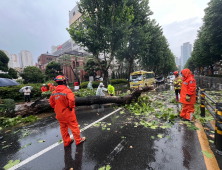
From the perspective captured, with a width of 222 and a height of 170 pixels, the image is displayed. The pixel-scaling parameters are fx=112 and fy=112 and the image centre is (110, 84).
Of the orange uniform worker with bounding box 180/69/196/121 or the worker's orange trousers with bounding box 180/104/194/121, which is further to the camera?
the worker's orange trousers with bounding box 180/104/194/121

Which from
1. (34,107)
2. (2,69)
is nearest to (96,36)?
(34,107)

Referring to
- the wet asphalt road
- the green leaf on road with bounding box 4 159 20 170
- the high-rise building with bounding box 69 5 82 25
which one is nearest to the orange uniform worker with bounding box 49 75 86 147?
the wet asphalt road

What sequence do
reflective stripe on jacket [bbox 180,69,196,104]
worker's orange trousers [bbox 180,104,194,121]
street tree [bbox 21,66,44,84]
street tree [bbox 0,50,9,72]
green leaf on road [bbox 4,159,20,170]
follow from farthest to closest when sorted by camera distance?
1. street tree [bbox 21,66,44,84]
2. street tree [bbox 0,50,9,72]
3. worker's orange trousers [bbox 180,104,194,121]
4. reflective stripe on jacket [bbox 180,69,196,104]
5. green leaf on road [bbox 4,159,20,170]

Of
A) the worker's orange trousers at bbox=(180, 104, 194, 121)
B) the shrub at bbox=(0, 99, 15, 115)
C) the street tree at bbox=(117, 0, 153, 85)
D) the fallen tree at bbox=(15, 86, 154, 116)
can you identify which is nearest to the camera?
the worker's orange trousers at bbox=(180, 104, 194, 121)

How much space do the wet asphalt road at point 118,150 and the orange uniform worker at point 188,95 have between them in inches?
27.0

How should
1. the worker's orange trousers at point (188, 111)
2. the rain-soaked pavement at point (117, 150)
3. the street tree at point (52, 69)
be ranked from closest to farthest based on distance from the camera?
the rain-soaked pavement at point (117, 150), the worker's orange trousers at point (188, 111), the street tree at point (52, 69)

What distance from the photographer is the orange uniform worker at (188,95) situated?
396cm

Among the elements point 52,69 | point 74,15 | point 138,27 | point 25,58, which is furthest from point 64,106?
point 25,58

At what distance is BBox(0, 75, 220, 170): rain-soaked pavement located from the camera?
228 centimetres

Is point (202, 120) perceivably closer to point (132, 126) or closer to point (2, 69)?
point (132, 126)

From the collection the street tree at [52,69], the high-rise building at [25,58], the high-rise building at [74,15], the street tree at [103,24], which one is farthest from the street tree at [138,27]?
the high-rise building at [25,58]

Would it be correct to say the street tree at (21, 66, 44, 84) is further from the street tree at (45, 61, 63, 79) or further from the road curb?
the road curb

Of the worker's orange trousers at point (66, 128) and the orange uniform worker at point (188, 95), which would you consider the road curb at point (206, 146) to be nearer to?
the orange uniform worker at point (188, 95)

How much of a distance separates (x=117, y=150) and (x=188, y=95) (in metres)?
3.15
